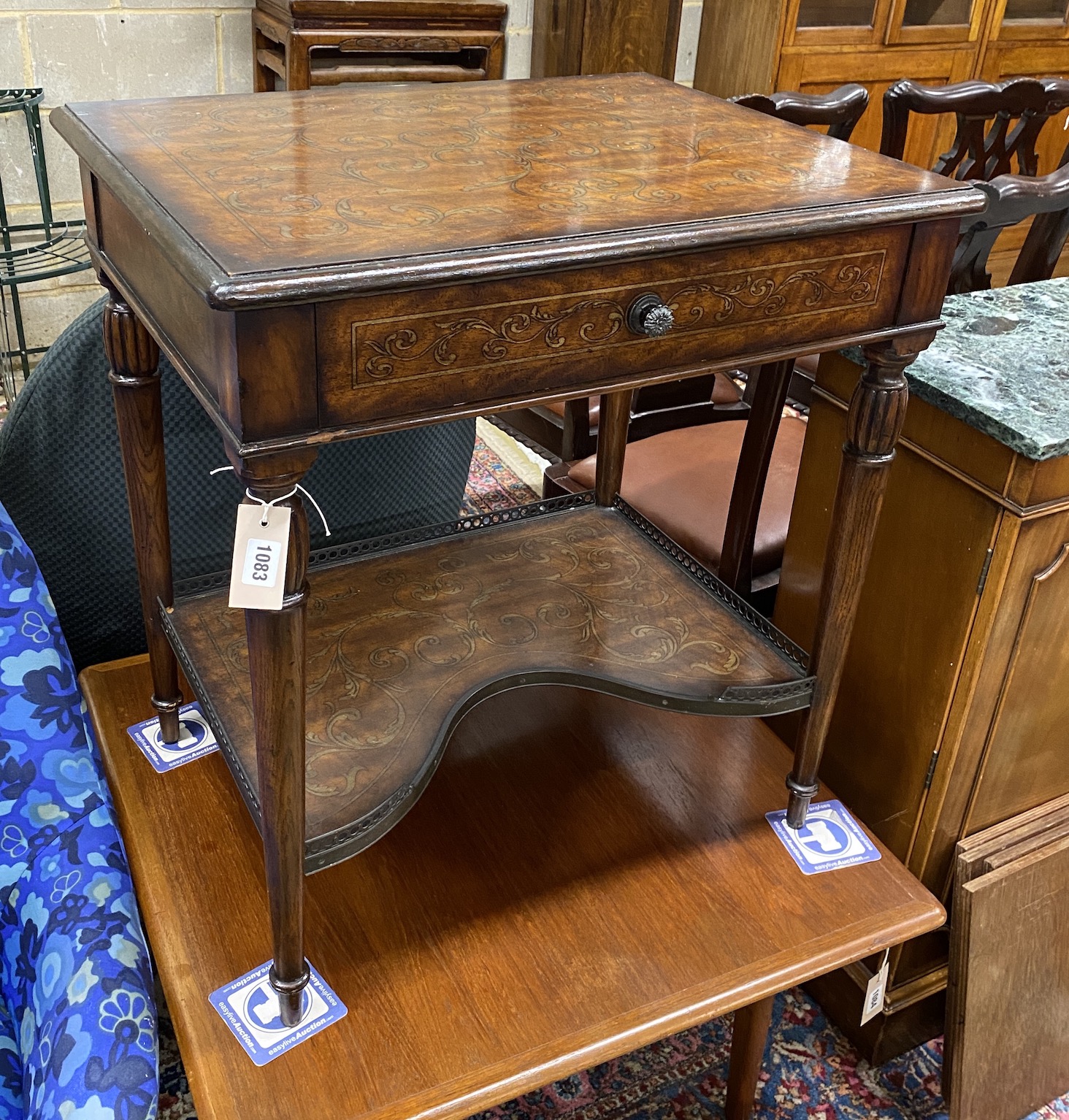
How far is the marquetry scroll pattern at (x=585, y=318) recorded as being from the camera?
0.80m

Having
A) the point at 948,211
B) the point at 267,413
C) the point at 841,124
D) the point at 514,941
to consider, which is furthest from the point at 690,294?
the point at 841,124

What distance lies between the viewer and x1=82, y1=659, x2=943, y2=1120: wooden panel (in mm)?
1041

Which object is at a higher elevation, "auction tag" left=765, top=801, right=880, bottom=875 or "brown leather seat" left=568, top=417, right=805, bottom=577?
"brown leather seat" left=568, top=417, right=805, bottom=577

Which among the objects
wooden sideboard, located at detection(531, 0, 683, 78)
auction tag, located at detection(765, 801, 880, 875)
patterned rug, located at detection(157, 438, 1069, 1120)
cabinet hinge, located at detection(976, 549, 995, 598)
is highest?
wooden sideboard, located at detection(531, 0, 683, 78)

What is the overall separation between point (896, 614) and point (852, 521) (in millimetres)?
Result: 247

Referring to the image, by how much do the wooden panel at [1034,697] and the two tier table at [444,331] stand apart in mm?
A: 199

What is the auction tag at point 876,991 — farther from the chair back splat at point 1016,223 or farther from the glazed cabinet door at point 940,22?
the glazed cabinet door at point 940,22

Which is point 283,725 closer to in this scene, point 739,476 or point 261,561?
point 261,561

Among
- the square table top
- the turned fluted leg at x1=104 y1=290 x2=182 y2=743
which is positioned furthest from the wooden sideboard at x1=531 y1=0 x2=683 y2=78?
the turned fluted leg at x1=104 y1=290 x2=182 y2=743

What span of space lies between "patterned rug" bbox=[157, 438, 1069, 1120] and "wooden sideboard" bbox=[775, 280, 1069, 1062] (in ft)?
0.12

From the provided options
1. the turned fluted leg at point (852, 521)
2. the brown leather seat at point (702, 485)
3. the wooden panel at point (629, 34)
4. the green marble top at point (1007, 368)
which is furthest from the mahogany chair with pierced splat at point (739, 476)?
the wooden panel at point (629, 34)

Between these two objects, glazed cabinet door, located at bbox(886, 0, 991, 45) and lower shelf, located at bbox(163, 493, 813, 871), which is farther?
glazed cabinet door, located at bbox(886, 0, 991, 45)

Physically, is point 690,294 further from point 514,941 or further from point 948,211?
point 514,941

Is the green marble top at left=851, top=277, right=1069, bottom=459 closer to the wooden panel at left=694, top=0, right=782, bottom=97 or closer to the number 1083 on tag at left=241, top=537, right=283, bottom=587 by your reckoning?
the number 1083 on tag at left=241, top=537, right=283, bottom=587
